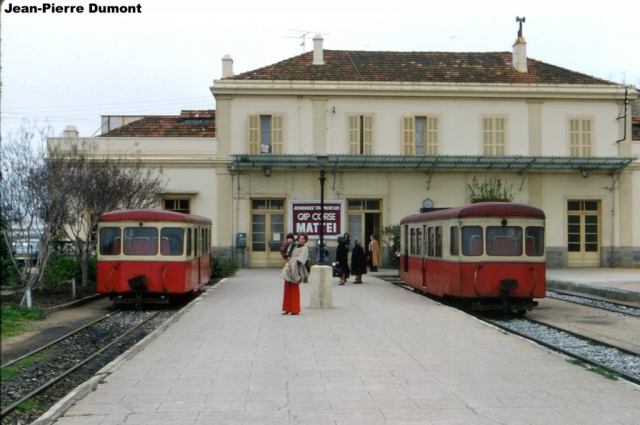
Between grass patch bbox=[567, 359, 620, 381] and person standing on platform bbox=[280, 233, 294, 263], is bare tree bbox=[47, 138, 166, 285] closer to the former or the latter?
person standing on platform bbox=[280, 233, 294, 263]

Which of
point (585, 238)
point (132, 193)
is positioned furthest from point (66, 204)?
point (585, 238)

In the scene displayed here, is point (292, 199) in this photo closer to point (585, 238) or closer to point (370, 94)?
point (370, 94)

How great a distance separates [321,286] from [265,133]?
1936 centimetres

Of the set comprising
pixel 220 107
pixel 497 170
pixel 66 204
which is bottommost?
pixel 66 204

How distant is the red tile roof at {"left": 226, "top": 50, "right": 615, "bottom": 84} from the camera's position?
36094mm

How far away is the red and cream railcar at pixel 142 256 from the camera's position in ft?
61.8

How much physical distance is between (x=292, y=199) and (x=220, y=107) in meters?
5.16

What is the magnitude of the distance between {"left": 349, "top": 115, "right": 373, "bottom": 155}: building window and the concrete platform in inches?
837

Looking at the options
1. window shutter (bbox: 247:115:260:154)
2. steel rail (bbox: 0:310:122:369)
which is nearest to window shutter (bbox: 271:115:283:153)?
window shutter (bbox: 247:115:260:154)

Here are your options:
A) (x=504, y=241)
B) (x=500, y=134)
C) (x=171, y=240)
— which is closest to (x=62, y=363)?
(x=171, y=240)

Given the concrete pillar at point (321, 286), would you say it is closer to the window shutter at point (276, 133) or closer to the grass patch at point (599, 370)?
the grass patch at point (599, 370)

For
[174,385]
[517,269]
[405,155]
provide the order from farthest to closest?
[405,155] < [517,269] < [174,385]

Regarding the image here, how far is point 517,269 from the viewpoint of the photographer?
1702 cm

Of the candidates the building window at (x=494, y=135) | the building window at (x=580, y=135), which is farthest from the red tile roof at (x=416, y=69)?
the building window at (x=580, y=135)
